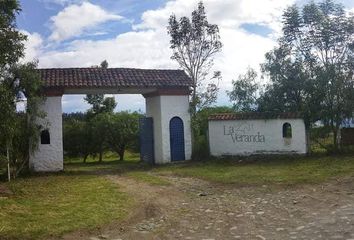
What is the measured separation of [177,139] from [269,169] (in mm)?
5895

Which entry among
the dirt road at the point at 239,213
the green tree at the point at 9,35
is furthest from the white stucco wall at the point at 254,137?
the green tree at the point at 9,35

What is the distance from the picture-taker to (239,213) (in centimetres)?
970

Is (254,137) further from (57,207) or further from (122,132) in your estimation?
(57,207)

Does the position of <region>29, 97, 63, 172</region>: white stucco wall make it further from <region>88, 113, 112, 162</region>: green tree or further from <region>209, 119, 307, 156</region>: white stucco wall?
<region>88, 113, 112, 162</region>: green tree

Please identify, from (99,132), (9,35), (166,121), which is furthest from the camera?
(99,132)

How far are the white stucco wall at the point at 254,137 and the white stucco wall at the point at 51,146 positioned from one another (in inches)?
273

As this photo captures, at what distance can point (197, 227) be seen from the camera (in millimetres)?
8711

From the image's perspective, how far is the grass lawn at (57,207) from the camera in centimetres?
879

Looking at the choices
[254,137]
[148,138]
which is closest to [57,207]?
[148,138]

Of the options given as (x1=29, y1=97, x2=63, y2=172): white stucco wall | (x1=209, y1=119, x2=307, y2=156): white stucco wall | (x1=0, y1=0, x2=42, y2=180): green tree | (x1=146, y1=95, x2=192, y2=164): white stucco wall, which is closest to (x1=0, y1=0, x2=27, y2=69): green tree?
(x1=0, y1=0, x2=42, y2=180): green tree

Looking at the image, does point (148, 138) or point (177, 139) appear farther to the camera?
point (148, 138)

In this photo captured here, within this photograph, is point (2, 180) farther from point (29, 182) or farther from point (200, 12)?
point (200, 12)

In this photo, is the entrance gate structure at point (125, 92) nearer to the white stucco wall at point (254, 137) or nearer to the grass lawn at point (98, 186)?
the grass lawn at point (98, 186)

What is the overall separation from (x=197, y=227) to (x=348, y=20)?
15022 mm
